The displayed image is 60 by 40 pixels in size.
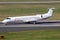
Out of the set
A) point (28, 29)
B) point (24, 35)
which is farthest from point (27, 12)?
point (24, 35)

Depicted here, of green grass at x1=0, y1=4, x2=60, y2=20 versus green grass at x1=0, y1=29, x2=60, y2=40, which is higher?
green grass at x1=0, y1=4, x2=60, y2=20

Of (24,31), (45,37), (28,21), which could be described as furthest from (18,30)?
(28,21)

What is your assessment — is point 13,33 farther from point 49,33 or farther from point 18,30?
point 49,33

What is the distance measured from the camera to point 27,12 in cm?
3166

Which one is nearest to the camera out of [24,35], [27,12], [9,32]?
[24,35]

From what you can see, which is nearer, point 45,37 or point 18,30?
point 45,37

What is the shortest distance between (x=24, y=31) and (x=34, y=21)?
5.20 meters

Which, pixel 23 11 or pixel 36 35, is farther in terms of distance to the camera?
pixel 23 11

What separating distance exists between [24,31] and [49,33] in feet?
6.40

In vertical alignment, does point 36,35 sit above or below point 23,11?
below

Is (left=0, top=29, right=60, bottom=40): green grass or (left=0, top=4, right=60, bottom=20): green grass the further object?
(left=0, top=4, right=60, bottom=20): green grass

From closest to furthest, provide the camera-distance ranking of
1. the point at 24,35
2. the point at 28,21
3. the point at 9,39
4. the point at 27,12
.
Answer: the point at 9,39
the point at 24,35
the point at 28,21
the point at 27,12

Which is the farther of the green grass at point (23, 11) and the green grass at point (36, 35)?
the green grass at point (23, 11)

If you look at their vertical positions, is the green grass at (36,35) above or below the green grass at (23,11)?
below
